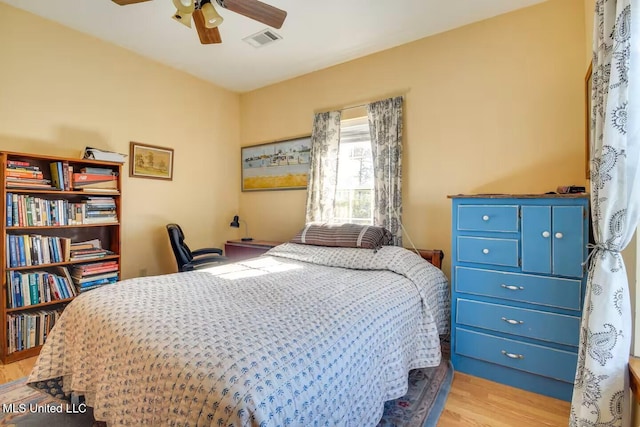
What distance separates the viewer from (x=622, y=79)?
3.76ft

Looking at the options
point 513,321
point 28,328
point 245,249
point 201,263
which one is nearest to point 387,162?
point 513,321

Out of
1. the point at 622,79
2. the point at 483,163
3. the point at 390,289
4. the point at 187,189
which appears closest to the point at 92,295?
the point at 390,289

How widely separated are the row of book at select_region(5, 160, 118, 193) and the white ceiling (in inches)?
50.3

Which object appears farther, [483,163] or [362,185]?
[362,185]

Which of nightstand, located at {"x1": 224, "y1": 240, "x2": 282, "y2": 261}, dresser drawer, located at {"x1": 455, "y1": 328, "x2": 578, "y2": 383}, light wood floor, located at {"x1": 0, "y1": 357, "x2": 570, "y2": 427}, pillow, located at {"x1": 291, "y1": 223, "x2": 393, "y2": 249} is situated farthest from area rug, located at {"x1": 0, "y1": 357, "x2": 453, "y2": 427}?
nightstand, located at {"x1": 224, "y1": 240, "x2": 282, "y2": 261}

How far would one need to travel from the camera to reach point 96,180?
106 inches

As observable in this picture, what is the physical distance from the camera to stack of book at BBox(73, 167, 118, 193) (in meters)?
2.57

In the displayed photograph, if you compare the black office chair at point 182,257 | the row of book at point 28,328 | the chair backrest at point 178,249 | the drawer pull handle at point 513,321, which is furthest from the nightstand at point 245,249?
the drawer pull handle at point 513,321

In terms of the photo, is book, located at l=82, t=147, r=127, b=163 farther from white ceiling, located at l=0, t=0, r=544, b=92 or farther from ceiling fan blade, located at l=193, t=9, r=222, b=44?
ceiling fan blade, located at l=193, t=9, r=222, b=44

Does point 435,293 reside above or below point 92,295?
below

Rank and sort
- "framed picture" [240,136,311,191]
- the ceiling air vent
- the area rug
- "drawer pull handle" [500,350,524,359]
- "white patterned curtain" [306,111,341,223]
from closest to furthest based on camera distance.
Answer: the area rug → "drawer pull handle" [500,350,524,359] → the ceiling air vent → "white patterned curtain" [306,111,341,223] → "framed picture" [240,136,311,191]

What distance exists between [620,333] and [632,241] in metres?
0.36

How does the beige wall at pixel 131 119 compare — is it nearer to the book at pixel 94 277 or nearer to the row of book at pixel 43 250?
the book at pixel 94 277

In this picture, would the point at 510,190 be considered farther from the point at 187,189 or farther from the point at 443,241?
the point at 187,189
